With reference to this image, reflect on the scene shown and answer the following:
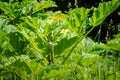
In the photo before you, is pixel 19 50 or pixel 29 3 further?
pixel 29 3

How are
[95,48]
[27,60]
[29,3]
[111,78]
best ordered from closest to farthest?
[27,60] < [111,78] < [95,48] < [29,3]

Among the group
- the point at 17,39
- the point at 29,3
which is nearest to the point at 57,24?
the point at 17,39

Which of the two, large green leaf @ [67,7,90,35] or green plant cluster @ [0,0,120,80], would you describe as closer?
green plant cluster @ [0,0,120,80]

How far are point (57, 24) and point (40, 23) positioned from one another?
0.11 metres

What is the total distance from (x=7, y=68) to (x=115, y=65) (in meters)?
0.86

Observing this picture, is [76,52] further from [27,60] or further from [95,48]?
[27,60]

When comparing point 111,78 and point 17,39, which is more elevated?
point 17,39

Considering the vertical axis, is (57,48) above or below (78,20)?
below

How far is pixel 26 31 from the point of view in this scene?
8.57 ft

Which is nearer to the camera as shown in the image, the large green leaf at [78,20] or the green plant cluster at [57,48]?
the green plant cluster at [57,48]

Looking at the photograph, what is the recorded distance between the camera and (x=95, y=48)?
2.75 m

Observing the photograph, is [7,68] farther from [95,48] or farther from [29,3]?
[29,3]

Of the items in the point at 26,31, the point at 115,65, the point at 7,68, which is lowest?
the point at 115,65

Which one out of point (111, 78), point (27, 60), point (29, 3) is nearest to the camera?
point (27, 60)
